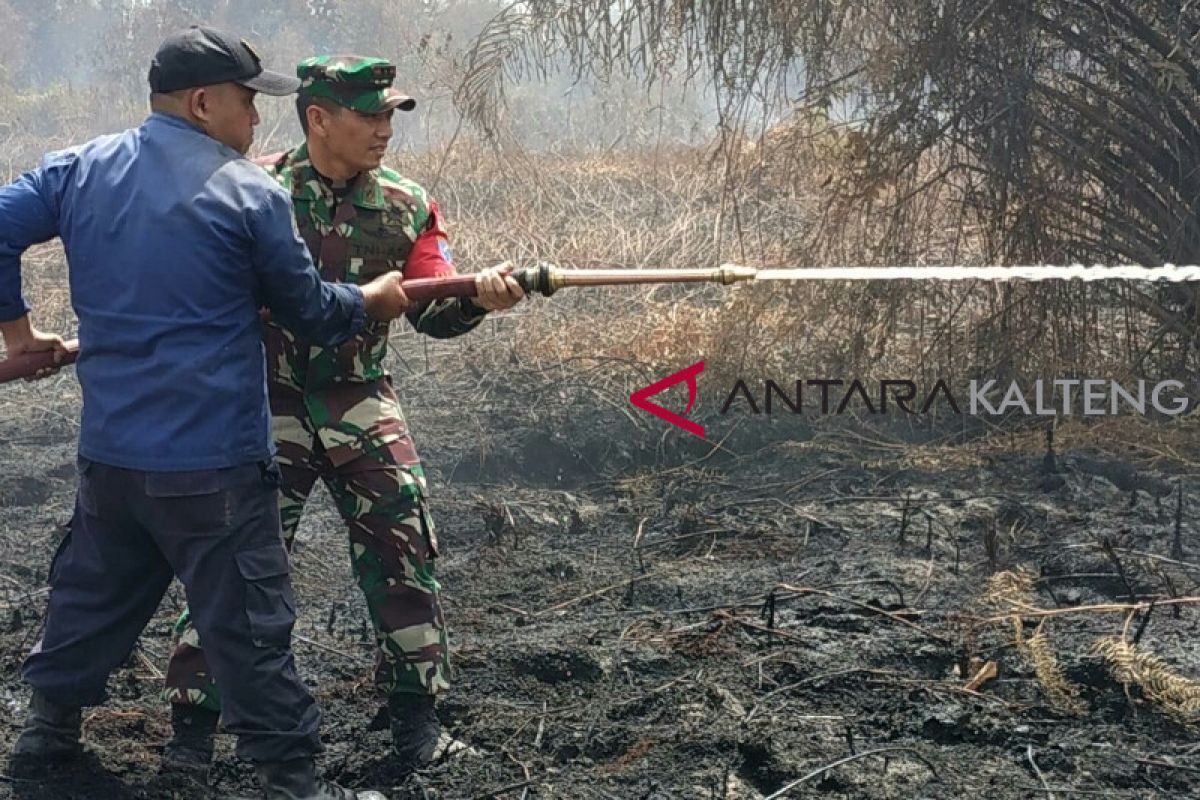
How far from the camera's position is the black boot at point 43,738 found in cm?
340

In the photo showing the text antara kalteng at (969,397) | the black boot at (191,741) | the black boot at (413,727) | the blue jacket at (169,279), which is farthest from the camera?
the text antara kalteng at (969,397)

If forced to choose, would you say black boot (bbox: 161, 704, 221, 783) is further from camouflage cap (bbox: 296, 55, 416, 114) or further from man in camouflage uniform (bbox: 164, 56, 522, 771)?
camouflage cap (bbox: 296, 55, 416, 114)

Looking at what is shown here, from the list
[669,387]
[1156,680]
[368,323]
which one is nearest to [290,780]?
[368,323]

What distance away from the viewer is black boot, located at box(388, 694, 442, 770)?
3629 millimetres

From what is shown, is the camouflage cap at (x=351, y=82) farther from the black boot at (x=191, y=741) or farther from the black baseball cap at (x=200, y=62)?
the black boot at (x=191, y=741)

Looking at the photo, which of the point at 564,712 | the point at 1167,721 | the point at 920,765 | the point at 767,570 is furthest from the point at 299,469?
the point at 1167,721

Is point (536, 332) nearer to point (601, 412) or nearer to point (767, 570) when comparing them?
point (601, 412)

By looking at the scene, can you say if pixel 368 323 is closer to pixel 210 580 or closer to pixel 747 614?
pixel 210 580

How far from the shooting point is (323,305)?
318cm

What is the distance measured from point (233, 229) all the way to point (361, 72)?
777 millimetres

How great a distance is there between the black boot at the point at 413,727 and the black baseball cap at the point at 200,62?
1.66 meters

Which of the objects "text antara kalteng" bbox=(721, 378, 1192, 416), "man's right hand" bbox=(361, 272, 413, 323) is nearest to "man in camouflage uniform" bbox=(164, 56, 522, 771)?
"man's right hand" bbox=(361, 272, 413, 323)

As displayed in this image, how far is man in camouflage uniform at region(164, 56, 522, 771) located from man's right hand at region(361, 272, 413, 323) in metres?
0.18

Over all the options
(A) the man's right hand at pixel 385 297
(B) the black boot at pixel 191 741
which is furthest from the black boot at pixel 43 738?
(A) the man's right hand at pixel 385 297
